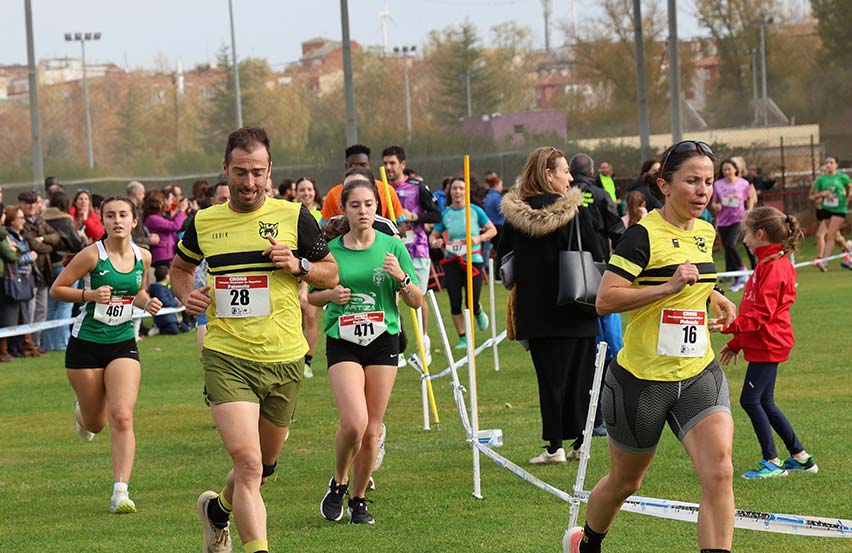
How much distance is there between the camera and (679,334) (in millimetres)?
5973

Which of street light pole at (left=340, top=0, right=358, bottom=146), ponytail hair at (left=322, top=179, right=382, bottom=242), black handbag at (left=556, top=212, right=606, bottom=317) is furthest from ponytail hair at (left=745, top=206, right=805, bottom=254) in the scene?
street light pole at (left=340, top=0, right=358, bottom=146)

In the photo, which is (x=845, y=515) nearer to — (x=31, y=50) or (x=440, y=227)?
(x=440, y=227)

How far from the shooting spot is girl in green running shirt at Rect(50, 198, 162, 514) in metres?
8.85

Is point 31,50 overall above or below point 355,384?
above

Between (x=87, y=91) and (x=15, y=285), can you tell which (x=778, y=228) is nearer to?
(x=15, y=285)

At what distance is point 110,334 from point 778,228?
4331 mm

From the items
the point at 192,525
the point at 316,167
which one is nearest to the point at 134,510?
the point at 192,525

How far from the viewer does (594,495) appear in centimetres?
634

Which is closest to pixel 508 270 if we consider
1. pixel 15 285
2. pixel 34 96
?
pixel 15 285

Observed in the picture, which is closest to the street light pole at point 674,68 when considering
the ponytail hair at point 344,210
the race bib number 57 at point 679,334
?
the ponytail hair at point 344,210

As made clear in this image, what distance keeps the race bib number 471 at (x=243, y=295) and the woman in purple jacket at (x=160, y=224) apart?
46.4 feet

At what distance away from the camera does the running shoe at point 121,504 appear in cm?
862

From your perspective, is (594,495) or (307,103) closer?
(594,495)

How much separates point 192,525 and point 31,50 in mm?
22356
